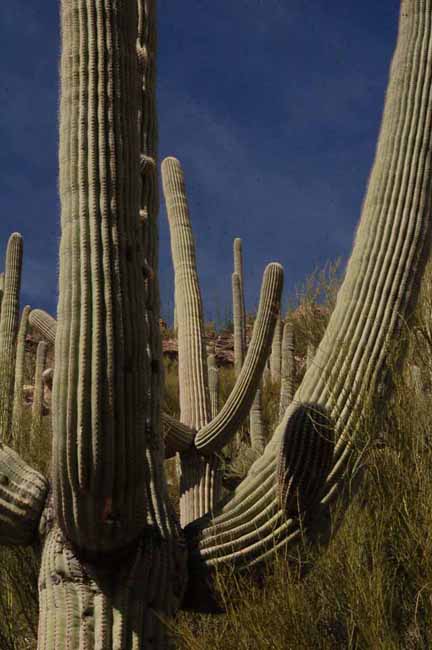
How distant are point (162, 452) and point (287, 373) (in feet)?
16.3

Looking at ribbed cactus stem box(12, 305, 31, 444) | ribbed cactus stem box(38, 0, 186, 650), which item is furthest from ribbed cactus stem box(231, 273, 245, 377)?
ribbed cactus stem box(38, 0, 186, 650)

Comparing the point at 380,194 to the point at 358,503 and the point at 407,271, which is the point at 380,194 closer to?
the point at 407,271

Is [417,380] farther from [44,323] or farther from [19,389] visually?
[19,389]

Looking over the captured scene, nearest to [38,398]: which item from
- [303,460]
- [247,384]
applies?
[247,384]

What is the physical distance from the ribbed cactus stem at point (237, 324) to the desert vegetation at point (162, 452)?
694 cm

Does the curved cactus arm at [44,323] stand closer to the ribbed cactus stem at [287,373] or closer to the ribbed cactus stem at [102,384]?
the ribbed cactus stem at [287,373]

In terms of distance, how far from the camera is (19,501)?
5.06m

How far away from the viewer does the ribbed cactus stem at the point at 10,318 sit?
8.92 m

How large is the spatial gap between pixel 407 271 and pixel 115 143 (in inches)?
64.6

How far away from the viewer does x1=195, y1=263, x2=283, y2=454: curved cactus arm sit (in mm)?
7633

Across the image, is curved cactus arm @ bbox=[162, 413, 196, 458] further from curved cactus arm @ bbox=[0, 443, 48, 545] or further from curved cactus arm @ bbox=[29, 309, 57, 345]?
curved cactus arm @ bbox=[0, 443, 48, 545]

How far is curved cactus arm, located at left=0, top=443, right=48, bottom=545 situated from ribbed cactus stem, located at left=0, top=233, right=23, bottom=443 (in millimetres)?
3263

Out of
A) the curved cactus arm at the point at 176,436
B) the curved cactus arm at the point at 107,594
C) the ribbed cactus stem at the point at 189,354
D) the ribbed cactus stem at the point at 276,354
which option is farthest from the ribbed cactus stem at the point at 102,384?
the ribbed cactus stem at the point at 276,354

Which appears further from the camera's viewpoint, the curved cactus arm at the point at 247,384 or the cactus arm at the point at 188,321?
the cactus arm at the point at 188,321
